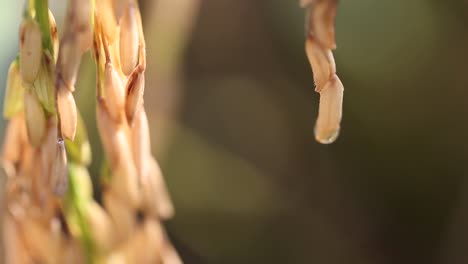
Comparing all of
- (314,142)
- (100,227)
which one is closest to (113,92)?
(100,227)

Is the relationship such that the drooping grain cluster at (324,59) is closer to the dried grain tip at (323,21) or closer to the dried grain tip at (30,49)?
the dried grain tip at (323,21)

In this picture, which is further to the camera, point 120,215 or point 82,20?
point 120,215

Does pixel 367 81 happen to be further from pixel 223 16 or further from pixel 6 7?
pixel 6 7

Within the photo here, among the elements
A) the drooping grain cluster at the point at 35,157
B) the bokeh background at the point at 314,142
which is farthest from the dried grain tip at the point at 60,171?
the bokeh background at the point at 314,142

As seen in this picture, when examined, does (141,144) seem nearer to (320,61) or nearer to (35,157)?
(35,157)

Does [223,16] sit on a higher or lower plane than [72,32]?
higher

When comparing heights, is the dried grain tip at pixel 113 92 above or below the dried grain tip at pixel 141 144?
above

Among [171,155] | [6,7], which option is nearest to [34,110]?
[6,7]
